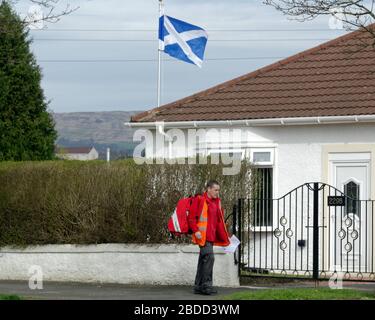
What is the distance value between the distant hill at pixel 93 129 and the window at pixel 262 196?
257 ft

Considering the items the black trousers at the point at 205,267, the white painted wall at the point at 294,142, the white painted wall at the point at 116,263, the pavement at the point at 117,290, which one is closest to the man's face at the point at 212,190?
the black trousers at the point at 205,267

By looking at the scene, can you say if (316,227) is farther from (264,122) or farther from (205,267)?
(264,122)

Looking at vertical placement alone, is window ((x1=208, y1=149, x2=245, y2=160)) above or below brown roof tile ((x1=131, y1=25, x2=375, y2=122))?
below

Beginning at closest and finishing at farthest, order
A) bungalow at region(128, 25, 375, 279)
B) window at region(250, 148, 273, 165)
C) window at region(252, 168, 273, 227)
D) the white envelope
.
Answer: the white envelope < window at region(252, 168, 273, 227) < bungalow at region(128, 25, 375, 279) < window at region(250, 148, 273, 165)

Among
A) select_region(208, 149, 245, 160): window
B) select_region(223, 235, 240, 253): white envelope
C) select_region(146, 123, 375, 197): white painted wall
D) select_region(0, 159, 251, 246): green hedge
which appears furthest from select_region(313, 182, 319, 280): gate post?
select_region(208, 149, 245, 160): window

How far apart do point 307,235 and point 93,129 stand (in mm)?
102976

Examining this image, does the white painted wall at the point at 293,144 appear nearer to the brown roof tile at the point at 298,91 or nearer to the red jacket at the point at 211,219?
the brown roof tile at the point at 298,91

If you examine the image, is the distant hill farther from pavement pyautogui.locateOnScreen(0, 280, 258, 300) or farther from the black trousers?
the black trousers

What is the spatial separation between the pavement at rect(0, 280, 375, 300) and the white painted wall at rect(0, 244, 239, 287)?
23 centimetres

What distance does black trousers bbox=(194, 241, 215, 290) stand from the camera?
56.8ft
